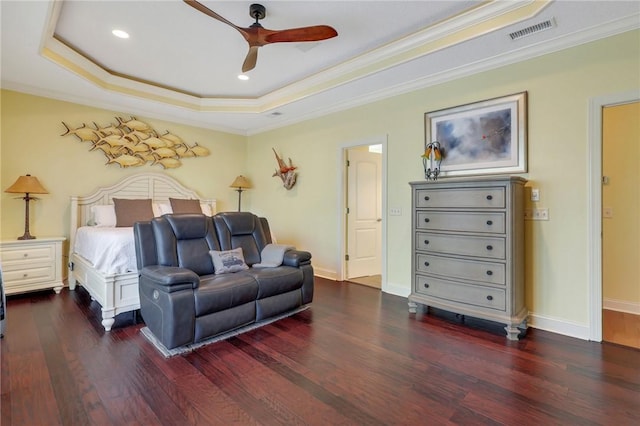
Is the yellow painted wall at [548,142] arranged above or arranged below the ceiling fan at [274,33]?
below

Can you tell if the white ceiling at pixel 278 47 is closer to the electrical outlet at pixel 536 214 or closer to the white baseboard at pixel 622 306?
the electrical outlet at pixel 536 214

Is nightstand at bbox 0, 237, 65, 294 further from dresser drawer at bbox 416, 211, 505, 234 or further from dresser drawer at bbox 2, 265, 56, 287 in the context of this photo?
dresser drawer at bbox 416, 211, 505, 234

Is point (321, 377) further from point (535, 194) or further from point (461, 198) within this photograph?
point (535, 194)

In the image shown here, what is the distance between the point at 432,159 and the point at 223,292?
2.70 metres

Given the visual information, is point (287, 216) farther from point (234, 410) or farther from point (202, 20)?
point (234, 410)

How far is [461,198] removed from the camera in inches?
120

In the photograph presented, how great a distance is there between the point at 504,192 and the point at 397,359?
5.56ft

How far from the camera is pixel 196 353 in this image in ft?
8.07

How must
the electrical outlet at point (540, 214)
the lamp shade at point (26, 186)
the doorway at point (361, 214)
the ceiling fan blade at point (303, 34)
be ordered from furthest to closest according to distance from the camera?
the doorway at point (361, 214) → the lamp shade at point (26, 186) → the electrical outlet at point (540, 214) → the ceiling fan blade at point (303, 34)

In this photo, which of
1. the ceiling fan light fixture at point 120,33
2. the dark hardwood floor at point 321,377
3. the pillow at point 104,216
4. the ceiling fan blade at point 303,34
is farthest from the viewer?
the pillow at point 104,216

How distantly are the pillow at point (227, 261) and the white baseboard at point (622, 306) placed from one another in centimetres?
407

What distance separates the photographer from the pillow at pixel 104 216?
14.3ft

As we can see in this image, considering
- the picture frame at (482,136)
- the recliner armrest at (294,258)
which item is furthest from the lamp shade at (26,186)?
the picture frame at (482,136)

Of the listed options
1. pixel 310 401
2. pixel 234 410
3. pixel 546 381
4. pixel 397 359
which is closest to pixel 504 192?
pixel 546 381
